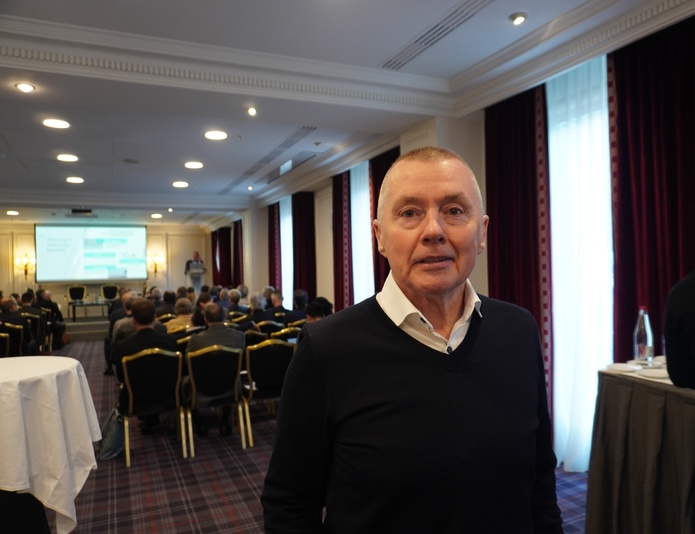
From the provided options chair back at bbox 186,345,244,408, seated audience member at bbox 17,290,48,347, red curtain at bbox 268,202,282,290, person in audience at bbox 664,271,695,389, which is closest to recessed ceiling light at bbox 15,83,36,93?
chair back at bbox 186,345,244,408

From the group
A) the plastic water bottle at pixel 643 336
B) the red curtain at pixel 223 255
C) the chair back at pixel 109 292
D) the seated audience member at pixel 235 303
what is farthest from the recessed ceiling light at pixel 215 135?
the chair back at pixel 109 292

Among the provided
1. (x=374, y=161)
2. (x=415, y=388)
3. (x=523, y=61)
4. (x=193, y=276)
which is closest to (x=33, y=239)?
(x=193, y=276)

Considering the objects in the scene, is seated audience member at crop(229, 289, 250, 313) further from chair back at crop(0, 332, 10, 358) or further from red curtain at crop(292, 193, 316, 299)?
chair back at crop(0, 332, 10, 358)

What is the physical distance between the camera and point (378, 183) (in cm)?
609

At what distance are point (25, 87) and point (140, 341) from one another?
2.01m

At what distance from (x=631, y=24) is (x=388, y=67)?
165 cm

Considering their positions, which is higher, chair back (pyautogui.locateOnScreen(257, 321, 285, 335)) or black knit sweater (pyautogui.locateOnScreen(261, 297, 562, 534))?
black knit sweater (pyautogui.locateOnScreen(261, 297, 562, 534))

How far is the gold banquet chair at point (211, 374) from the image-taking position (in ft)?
13.2

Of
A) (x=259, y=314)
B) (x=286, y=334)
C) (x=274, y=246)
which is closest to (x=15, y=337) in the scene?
(x=259, y=314)

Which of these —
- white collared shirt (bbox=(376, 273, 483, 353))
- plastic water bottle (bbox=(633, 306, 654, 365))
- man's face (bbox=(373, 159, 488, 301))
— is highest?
man's face (bbox=(373, 159, 488, 301))

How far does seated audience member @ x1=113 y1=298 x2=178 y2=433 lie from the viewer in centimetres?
396

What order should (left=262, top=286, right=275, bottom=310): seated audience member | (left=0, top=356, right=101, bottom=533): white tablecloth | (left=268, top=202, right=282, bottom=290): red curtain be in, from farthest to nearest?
1. (left=268, top=202, right=282, bottom=290): red curtain
2. (left=262, top=286, right=275, bottom=310): seated audience member
3. (left=0, top=356, right=101, bottom=533): white tablecloth

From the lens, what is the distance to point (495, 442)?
964 millimetres

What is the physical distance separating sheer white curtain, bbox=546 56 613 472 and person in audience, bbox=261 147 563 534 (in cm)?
283
